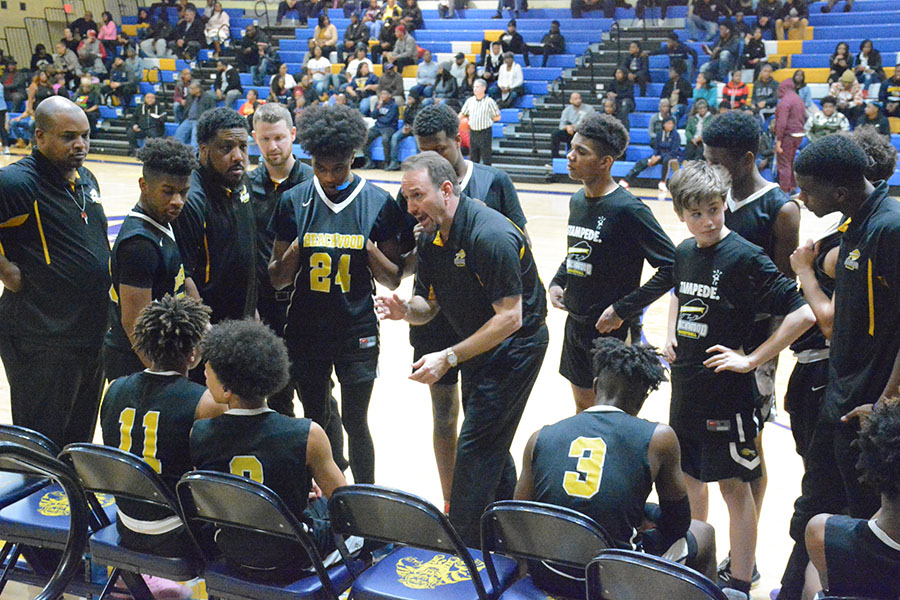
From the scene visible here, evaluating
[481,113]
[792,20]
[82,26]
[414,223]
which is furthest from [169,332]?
[82,26]

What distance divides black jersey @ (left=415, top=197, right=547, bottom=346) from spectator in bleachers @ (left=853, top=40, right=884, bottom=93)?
528 inches

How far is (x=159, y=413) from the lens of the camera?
301 cm

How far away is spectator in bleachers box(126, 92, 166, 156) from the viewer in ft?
67.1

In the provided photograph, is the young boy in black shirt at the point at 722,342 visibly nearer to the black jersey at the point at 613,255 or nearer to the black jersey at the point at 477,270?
the black jersey at the point at 613,255

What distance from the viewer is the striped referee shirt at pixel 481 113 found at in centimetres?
1588

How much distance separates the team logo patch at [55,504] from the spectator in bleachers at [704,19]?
17048mm

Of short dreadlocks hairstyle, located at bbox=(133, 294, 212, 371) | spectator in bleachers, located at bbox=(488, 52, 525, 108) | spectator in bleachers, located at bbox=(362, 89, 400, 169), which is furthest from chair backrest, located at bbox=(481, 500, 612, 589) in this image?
spectator in bleachers, located at bbox=(488, 52, 525, 108)

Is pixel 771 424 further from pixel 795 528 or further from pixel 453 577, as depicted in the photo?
pixel 453 577

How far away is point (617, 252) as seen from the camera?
163 inches

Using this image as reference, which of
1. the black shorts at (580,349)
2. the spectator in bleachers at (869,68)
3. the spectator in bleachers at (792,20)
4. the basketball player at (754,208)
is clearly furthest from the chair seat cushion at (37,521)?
the spectator in bleachers at (792,20)

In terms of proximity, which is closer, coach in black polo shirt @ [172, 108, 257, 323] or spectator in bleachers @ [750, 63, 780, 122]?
coach in black polo shirt @ [172, 108, 257, 323]

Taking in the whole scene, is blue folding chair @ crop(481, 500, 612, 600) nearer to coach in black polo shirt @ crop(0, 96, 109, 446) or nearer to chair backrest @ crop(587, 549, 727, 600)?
chair backrest @ crop(587, 549, 727, 600)

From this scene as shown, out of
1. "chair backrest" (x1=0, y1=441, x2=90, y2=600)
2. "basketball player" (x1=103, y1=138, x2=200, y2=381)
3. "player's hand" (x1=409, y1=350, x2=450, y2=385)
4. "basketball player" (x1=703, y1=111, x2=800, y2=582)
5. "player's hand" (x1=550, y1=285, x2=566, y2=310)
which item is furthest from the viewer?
"player's hand" (x1=550, y1=285, x2=566, y2=310)

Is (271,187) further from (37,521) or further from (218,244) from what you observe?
(37,521)
